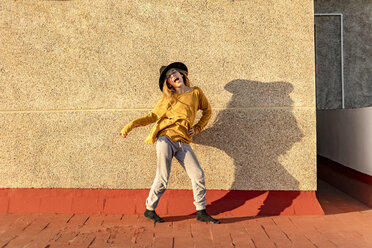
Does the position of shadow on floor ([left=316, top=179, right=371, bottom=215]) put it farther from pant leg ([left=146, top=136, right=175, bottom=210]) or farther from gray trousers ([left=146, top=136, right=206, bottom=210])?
pant leg ([left=146, top=136, right=175, bottom=210])

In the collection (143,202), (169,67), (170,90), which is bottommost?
(143,202)

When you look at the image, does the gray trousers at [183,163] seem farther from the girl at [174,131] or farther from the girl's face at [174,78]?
the girl's face at [174,78]

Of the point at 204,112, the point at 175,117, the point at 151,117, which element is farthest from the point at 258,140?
the point at 151,117

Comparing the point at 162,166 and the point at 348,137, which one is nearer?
the point at 162,166

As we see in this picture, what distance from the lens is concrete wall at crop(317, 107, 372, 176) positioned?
17.1ft

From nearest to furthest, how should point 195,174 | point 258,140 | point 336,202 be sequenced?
point 195,174
point 258,140
point 336,202

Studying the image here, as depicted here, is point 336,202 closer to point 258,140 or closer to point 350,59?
point 258,140

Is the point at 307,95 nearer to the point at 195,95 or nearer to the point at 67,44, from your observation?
the point at 195,95

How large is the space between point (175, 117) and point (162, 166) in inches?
22.3

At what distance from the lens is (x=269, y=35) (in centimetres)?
479

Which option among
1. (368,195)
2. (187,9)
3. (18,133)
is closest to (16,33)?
(18,133)

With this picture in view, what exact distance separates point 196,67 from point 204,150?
3.38ft

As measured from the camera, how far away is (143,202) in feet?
15.8

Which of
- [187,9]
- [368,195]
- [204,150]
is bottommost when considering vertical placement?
[368,195]
